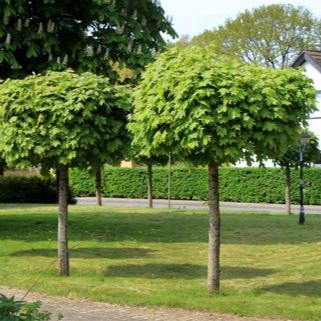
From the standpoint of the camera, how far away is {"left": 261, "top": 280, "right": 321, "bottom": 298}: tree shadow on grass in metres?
8.70

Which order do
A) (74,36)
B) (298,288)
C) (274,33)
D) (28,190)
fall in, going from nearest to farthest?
1. (298,288)
2. (74,36)
3. (28,190)
4. (274,33)

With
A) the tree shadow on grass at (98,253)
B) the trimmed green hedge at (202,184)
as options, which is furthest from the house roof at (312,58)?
the tree shadow on grass at (98,253)

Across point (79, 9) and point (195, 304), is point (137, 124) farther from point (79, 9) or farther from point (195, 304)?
point (79, 9)

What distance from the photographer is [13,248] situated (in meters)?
12.7

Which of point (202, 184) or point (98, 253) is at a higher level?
point (202, 184)

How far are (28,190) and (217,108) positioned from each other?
89.7ft

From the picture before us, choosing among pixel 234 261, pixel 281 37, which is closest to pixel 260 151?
pixel 234 261

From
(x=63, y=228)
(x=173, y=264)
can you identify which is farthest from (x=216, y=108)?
(x=173, y=264)

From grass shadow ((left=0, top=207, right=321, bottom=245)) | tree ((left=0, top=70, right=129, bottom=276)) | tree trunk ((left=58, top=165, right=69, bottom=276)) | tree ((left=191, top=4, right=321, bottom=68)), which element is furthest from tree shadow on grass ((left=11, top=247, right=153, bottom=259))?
tree ((left=191, top=4, right=321, bottom=68))

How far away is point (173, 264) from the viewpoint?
1112 cm

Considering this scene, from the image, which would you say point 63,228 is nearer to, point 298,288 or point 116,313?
point 116,313

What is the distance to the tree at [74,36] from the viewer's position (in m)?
13.6

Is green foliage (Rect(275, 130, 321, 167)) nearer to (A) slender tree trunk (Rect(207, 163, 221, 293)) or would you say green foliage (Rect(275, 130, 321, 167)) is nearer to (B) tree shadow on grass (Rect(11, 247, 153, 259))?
(B) tree shadow on grass (Rect(11, 247, 153, 259))

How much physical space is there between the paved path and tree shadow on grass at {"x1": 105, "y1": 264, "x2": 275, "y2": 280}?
222 centimetres
